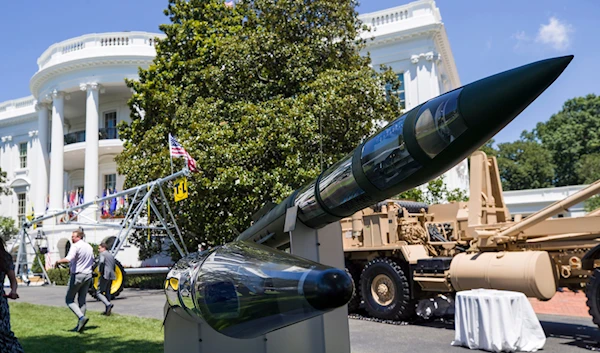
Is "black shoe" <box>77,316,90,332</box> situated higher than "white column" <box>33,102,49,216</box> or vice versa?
"white column" <box>33,102,49,216</box>

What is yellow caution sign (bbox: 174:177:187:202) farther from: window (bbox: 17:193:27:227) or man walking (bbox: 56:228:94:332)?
window (bbox: 17:193:27:227)

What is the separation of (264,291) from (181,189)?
39.4ft

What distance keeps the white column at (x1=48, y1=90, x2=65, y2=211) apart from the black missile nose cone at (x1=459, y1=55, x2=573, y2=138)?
27.5 m

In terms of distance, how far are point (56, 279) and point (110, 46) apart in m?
11.8

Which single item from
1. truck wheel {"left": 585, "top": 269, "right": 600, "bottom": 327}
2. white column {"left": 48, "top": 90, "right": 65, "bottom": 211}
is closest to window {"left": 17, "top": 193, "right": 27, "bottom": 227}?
white column {"left": 48, "top": 90, "right": 65, "bottom": 211}

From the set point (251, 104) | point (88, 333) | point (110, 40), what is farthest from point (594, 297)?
point (110, 40)

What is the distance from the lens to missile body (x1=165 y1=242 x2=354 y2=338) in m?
2.57

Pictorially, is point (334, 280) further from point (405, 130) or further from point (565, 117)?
point (565, 117)

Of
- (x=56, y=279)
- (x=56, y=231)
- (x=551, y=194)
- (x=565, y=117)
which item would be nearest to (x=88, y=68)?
(x=56, y=231)

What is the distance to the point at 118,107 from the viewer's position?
99.0 ft

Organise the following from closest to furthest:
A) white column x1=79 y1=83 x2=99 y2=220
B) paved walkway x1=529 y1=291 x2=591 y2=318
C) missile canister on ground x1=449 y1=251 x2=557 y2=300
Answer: missile canister on ground x1=449 y1=251 x2=557 y2=300, paved walkway x1=529 y1=291 x2=591 y2=318, white column x1=79 y1=83 x2=99 y2=220

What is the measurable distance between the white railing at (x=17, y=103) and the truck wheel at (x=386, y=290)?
32590 mm

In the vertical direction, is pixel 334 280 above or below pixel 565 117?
below

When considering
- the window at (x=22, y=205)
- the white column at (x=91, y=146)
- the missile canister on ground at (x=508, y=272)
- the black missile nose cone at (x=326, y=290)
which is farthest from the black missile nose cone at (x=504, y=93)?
the window at (x=22, y=205)
